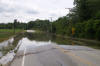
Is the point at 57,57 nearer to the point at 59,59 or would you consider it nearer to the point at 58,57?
the point at 58,57

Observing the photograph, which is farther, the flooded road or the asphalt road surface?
the flooded road

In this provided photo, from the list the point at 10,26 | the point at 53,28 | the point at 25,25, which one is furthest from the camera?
the point at 25,25

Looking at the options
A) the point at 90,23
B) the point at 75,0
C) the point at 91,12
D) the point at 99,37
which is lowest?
the point at 99,37

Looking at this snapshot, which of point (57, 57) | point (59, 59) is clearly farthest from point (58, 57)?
point (59, 59)

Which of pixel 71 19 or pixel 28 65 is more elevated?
pixel 71 19

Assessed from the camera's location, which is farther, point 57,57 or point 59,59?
point 57,57

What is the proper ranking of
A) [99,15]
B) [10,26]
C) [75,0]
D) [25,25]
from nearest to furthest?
1. [99,15]
2. [75,0]
3. [10,26]
4. [25,25]

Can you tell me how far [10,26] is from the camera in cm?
16112

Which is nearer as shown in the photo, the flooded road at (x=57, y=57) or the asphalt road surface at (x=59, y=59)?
the asphalt road surface at (x=59, y=59)

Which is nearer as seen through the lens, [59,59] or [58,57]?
[59,59]

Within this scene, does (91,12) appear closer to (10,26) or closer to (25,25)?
(10,26)

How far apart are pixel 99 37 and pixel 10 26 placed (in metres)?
137

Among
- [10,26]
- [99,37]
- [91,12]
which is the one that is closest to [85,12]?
[91,12]

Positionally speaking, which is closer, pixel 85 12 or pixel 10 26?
pixel 85 12
